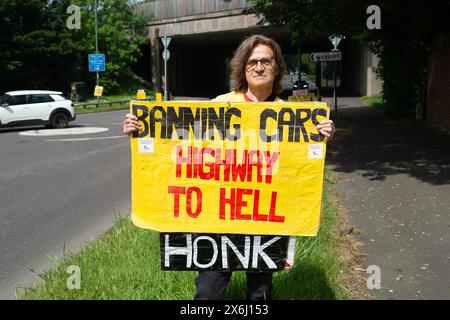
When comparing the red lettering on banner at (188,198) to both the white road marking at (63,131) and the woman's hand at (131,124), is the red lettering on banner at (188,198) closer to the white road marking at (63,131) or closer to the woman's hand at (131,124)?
the woman's hand at (131,124)

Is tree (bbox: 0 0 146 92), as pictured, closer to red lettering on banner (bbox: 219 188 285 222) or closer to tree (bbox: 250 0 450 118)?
tree (bbox: 250 0 450 118)

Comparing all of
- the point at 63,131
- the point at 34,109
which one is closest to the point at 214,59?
the point at 34,109

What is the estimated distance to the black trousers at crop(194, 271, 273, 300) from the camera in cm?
284

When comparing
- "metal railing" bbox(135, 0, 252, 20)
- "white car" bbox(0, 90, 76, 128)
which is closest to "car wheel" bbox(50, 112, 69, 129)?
"white car" bbox(0, 90, 76, 128)

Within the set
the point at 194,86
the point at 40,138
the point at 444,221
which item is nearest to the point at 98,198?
the point at 444,221

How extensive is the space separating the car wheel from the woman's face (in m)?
16.7

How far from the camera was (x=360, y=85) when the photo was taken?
3350 cm

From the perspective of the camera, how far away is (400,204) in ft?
21.0

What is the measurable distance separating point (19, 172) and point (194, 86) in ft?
136

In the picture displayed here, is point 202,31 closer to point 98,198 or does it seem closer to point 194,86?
point 194,86

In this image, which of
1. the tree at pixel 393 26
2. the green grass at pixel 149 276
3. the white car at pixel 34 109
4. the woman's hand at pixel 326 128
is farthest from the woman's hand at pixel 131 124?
the white car at pixel 34 109

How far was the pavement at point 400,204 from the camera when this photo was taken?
4172 millimetres

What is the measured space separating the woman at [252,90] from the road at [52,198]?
2093mm

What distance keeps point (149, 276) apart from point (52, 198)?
4.08 meters
